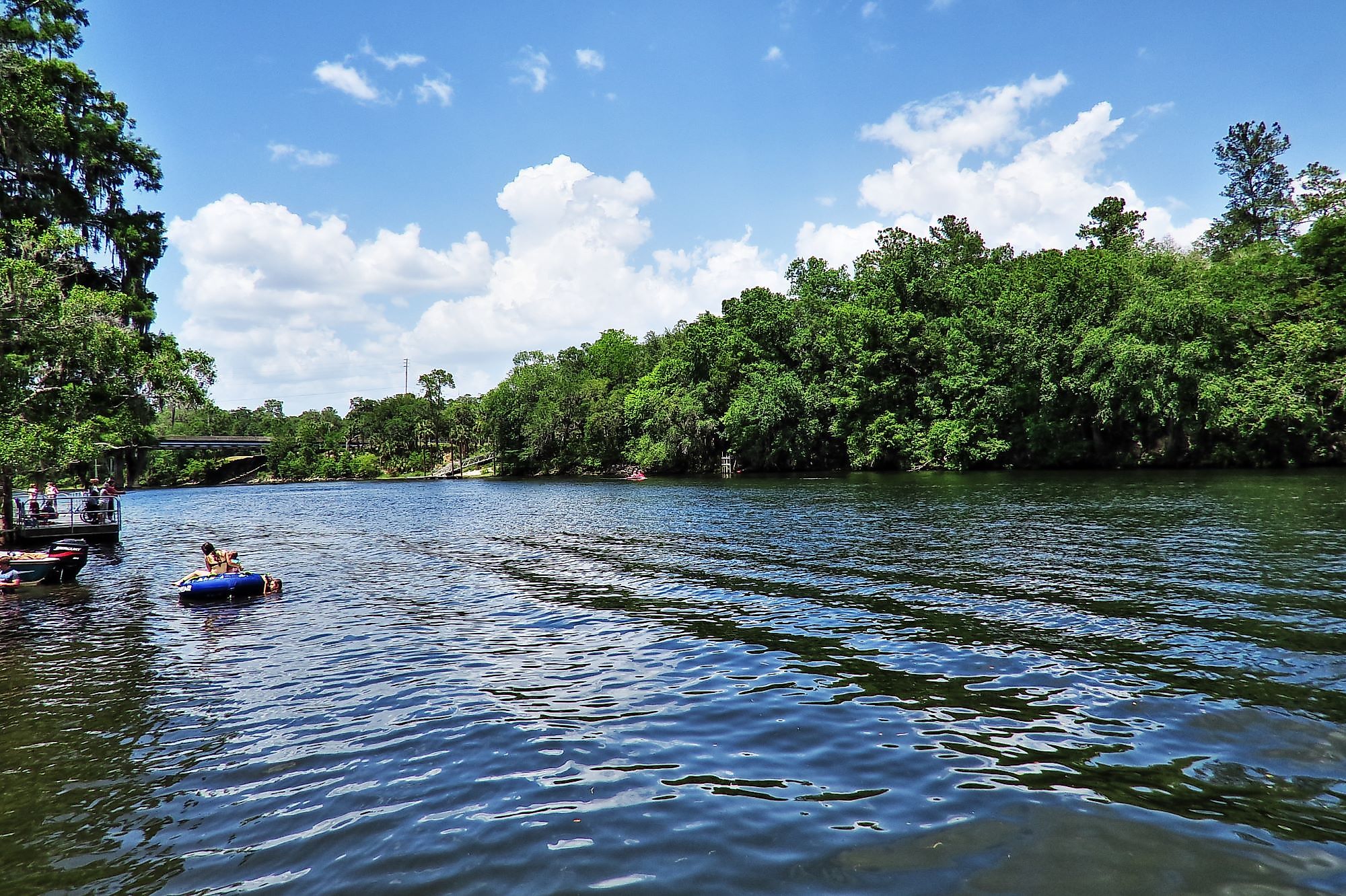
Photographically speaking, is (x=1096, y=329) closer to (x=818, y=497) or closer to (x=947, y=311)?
(x=947, y=311)

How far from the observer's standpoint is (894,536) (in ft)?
81.3

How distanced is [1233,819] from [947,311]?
74824mm

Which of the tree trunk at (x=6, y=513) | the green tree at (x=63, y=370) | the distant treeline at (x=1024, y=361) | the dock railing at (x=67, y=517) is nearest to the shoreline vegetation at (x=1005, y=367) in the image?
the distant treeline at (x=1024, y=361)

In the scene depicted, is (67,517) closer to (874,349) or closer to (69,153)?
(69,153)

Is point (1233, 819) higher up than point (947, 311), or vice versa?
point (947, 311)

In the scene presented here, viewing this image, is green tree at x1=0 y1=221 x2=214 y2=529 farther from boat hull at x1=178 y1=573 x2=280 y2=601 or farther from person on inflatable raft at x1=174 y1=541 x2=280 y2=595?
boat hull at x1=178 y1=573 x2=280 y2=601

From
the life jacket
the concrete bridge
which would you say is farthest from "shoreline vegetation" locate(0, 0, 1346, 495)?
the concrete bridge

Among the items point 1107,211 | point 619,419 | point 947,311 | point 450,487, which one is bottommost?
point 450,487

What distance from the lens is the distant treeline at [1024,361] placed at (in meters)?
54.4

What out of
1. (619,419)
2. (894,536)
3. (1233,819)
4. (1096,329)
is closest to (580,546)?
(894,536)

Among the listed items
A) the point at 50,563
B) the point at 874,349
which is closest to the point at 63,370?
the point at 50,563

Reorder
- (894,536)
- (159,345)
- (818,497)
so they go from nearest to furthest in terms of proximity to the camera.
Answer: (894,536) < (159,345) < (818,497)

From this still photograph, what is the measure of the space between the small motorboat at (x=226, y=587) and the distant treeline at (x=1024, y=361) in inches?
2329

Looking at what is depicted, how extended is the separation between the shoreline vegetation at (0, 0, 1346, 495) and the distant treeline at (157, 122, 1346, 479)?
237 millimetres
